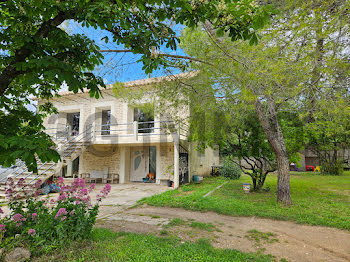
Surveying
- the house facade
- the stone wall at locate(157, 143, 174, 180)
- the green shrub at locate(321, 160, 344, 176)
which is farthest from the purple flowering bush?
the green shrub at locate(321, 160, 344, 176)

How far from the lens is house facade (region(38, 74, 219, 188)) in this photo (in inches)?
441

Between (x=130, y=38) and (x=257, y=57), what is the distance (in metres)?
3.05

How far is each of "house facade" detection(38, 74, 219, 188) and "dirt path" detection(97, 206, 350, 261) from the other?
4.95 metres

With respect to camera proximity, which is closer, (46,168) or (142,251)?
(142,251)

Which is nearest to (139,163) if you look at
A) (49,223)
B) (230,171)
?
(230,171)

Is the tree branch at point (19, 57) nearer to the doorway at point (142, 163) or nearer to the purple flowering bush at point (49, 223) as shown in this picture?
the purple flowering bush at point (49, 223)

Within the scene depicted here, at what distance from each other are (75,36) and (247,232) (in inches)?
199

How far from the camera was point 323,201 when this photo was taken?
24.3 ft

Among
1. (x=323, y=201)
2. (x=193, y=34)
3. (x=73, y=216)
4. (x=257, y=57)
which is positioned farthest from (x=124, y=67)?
(x=323, y=201)

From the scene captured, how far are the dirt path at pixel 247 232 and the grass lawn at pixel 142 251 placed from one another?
34 centimetres

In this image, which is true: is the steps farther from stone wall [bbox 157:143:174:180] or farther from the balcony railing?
stone wall [bbox 157:143:174:180]

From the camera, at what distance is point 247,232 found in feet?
14.9

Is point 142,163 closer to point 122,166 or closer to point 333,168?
point 122,166

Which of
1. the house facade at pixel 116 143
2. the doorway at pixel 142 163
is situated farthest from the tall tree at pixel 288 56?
the doorway at pixel 142 163
